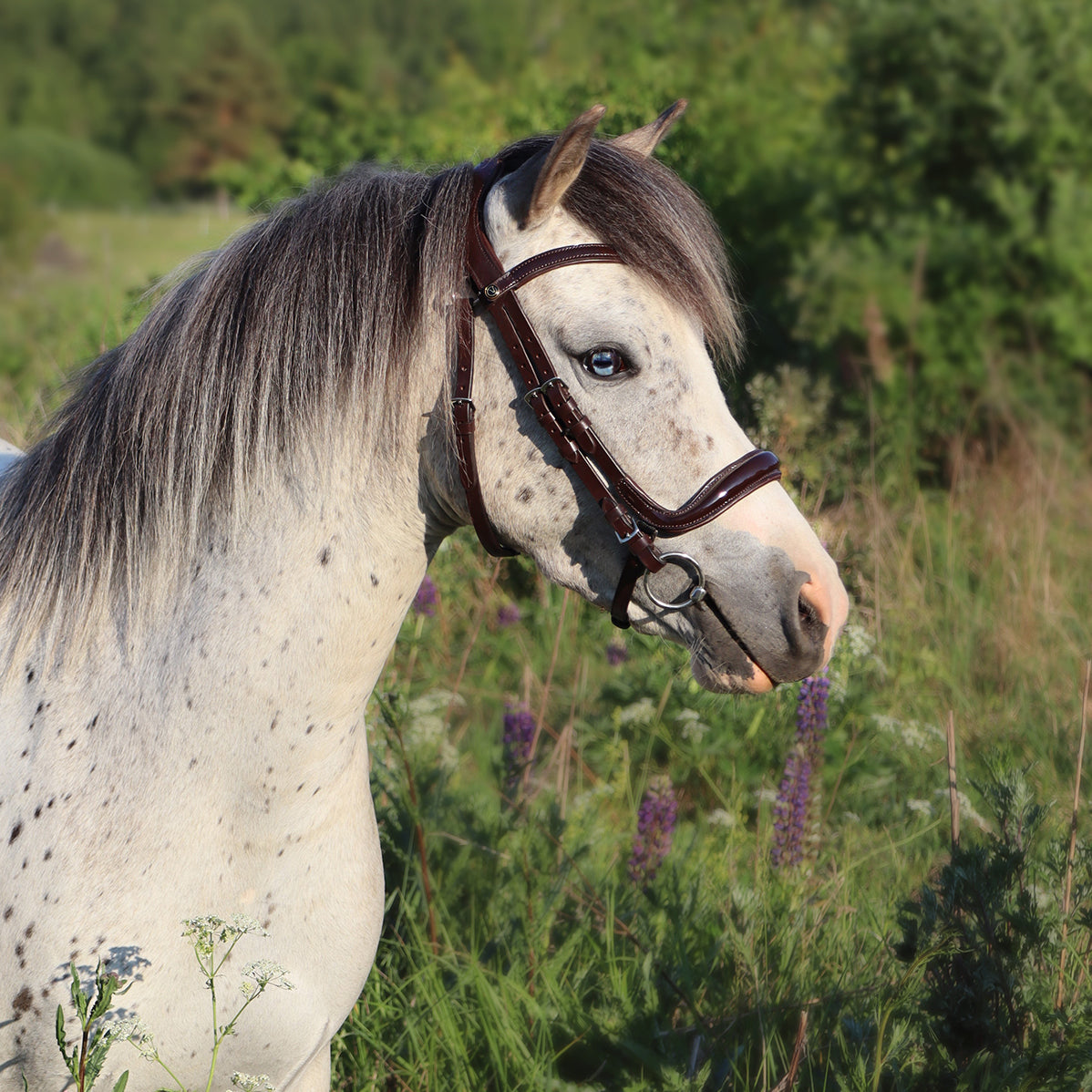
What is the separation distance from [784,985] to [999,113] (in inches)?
244

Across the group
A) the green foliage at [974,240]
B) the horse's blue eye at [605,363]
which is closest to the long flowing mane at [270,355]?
the horse's blue eye at [605,363]

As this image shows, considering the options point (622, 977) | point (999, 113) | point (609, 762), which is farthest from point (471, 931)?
point (999, 113)

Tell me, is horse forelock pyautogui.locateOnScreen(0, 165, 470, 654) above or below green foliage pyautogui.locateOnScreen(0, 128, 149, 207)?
below

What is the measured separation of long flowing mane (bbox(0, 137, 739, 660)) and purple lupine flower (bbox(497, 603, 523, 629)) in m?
2.52

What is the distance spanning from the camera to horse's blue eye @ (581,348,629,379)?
5.37ft

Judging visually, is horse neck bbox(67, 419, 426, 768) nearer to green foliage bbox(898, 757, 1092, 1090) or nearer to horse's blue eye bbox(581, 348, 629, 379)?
horse's blue eye bbox(581, 348, 629, 379)

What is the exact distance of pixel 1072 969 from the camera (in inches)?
87.7

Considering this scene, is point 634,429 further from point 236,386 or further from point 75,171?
point 75,171

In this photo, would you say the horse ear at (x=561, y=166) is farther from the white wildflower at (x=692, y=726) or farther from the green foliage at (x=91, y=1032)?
the white wildflower at (x=692, y=726)

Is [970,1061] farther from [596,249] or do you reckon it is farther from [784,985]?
[596,249]

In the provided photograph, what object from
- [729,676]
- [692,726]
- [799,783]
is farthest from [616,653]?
[729,676]

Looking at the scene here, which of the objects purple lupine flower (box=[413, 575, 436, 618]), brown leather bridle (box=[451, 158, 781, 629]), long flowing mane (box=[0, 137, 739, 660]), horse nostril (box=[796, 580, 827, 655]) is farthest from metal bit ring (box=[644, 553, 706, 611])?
purple lupine flower (box=[413, 575, 436, 618])

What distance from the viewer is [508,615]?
4242 mm

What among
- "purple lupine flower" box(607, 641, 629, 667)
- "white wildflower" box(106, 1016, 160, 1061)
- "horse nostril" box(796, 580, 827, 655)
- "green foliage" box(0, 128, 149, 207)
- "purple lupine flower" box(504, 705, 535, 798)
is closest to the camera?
"white wildflower" box(106, 1016, 160, 1061)
